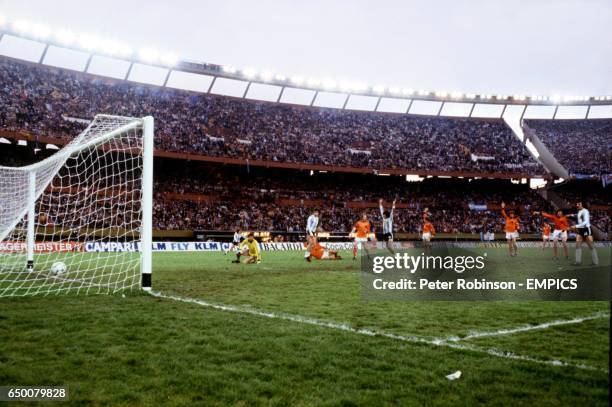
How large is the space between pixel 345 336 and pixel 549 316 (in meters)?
3.54

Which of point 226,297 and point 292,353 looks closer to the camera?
point 292,353

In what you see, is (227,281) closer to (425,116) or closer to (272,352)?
(272,352)

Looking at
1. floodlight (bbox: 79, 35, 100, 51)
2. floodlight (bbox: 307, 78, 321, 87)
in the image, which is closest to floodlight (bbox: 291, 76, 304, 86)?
floodlight (bbox: 307, 78, 321, 87)

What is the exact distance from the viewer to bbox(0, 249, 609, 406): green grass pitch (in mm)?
3836

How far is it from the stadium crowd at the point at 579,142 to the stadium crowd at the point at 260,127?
3380mm

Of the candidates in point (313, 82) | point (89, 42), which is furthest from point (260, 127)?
point (89, 42)

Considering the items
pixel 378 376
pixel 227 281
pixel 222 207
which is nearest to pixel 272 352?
pixel 378 376

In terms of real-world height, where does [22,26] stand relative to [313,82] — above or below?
below

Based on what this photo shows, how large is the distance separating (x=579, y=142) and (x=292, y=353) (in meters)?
58.5

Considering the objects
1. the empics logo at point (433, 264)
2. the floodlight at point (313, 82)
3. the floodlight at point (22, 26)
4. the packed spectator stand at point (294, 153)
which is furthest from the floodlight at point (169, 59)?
the empics logo at point (433, 264)

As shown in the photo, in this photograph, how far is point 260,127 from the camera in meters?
46.1

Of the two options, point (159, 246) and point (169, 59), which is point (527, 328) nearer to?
point (159, 246)

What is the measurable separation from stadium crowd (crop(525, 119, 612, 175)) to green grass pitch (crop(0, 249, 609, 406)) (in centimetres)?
4988

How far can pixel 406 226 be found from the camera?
143 feet
